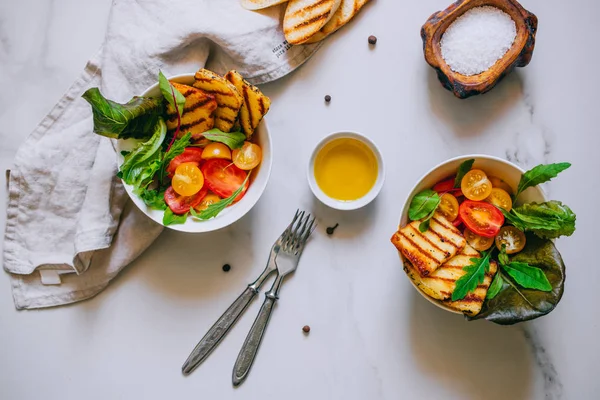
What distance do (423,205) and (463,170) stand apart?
6.1 inches

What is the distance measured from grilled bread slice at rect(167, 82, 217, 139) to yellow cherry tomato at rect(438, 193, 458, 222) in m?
0.71

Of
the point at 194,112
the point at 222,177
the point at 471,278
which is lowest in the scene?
the point at 471,278

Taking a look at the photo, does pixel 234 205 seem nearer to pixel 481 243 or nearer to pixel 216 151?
pixel 216 151

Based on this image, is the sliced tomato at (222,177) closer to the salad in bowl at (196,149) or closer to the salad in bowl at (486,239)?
the salad in bowl at (196,149)

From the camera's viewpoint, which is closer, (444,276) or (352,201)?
(444,276)

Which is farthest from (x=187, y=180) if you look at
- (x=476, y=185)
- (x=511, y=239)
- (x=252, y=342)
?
(x=511, y=239)

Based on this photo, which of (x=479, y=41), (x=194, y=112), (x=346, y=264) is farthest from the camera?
(x=346, y=264)

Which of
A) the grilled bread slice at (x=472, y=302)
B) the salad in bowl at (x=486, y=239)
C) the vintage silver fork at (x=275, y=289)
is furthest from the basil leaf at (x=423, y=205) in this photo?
the vintage silver fork at (x=275, y=289)

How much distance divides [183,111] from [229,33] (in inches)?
12.4

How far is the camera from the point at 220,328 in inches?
66.4

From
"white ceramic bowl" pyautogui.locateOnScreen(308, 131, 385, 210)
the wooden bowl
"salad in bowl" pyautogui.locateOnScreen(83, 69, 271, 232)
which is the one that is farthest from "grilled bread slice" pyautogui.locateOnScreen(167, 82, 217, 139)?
the wooden bowl

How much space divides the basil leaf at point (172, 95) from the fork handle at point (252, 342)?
65cm

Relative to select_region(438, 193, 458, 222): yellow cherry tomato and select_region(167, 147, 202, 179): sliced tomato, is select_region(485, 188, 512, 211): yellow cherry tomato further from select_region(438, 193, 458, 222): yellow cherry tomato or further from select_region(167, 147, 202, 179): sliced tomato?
select_region(167, 147, 202, 179): sliced tomato

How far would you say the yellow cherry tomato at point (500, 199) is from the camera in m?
1.49
